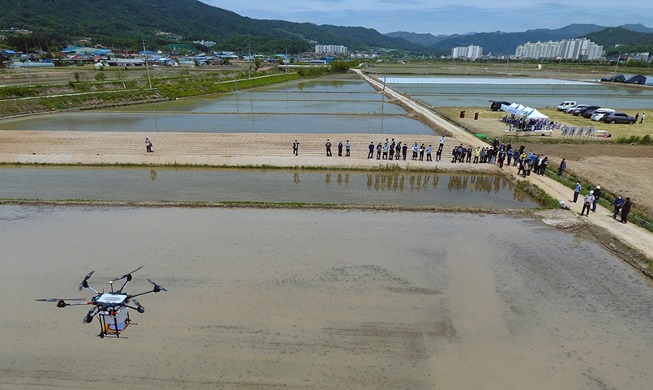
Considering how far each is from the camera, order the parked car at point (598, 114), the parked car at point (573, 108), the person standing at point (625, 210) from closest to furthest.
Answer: the person standing at point (625, 210) < the parked car at point (598, 114) < the parked car at point (573, 108)

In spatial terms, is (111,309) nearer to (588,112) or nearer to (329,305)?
(329,305)

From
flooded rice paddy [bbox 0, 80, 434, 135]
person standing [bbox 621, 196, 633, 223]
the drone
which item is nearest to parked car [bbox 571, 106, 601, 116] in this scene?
flooded rice paddy [bbox 0, 80, 434, 135]

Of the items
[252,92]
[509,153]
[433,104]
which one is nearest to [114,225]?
[509,153]

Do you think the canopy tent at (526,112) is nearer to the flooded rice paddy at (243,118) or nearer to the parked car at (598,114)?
the parked car at (598,114)

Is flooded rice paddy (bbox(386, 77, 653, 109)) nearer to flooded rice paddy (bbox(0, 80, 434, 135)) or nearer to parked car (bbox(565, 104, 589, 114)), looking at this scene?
parked car (bbox(565, 104, 589, 114))

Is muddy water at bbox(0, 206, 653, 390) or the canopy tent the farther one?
the canopy tent

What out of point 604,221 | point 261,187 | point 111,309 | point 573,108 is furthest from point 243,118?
point 573,108

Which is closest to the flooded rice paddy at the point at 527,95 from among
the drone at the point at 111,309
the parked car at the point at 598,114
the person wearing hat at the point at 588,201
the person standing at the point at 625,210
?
the parked car at the point at 598,114
